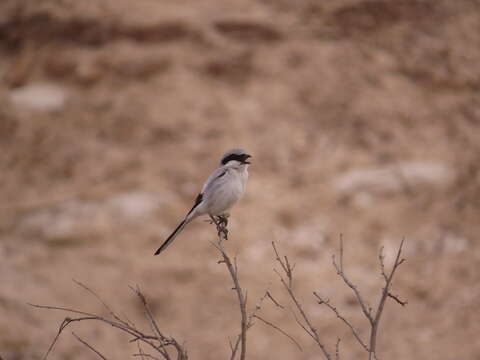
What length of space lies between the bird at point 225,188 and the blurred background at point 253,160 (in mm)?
4449

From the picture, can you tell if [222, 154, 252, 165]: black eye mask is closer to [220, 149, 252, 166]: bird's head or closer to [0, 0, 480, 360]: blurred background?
[220, 149, 252, 166]: bird's head

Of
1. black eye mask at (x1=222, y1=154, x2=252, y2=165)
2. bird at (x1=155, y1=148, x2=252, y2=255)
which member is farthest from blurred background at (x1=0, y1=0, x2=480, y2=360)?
black eye mask at (x1=222, y1=154, x2=252, y2=165)

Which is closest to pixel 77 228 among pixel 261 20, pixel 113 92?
pixel 113 92

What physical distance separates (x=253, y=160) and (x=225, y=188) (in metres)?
6.49

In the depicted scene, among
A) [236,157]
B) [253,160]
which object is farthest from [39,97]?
[236,157]

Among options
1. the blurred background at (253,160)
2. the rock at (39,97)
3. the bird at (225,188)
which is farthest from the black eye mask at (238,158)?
the rock at (39,97)

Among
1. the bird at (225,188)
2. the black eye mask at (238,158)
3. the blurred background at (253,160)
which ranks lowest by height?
the bird at (225,188)

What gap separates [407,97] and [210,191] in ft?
24.6

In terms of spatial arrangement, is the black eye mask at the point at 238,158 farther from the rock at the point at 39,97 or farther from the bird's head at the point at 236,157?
the rock at the point at 39,97

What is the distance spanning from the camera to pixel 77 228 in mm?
10047

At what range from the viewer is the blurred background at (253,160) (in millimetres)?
9016

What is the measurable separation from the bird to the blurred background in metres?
4.45

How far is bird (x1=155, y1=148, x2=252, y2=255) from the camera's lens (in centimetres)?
432

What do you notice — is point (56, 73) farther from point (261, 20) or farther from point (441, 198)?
point (441, 198)
